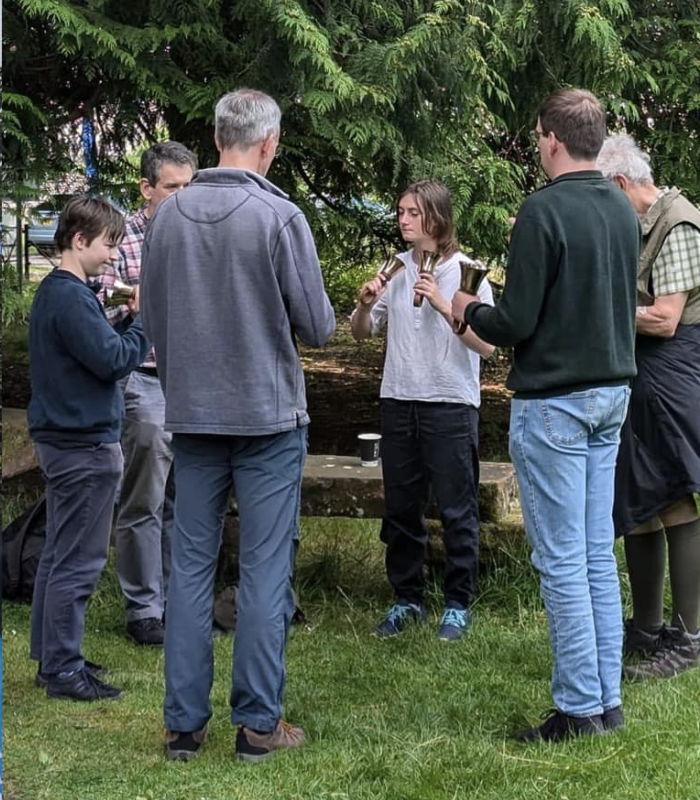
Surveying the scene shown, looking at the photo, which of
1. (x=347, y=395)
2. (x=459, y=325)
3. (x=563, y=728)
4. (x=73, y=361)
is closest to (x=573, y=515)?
(x=563, y=728)

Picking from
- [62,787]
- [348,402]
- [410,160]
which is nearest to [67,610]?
[62,787]

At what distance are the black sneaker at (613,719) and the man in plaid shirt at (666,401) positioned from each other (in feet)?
1.97

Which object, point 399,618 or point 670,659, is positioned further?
point 399,618

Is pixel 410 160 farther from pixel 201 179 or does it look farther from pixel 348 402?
pixel 348 402

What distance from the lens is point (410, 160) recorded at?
5.97 meters

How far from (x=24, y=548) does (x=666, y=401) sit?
3076 mm

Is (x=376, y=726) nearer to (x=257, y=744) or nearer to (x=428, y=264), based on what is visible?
(x=257, y=744)

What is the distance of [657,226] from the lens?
4.21m

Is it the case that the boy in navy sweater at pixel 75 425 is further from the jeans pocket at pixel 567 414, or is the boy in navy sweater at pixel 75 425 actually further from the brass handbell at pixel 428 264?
the jeans pocket at pixel 567 414

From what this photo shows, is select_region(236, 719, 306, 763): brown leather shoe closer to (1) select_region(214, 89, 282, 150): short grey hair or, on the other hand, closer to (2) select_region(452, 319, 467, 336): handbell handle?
(2) select_region(452, 319, 467, 336): handbell handle

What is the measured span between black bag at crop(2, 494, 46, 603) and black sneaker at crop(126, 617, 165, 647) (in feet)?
2.19

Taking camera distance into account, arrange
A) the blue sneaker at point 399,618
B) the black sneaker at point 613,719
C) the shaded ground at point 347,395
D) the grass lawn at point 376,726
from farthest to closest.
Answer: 1. the shaded ground at point 347,395
2. the blue sneaker at point 399,618
3. the black sneaker at point 613,719
4. the grass lawn at point 376,726

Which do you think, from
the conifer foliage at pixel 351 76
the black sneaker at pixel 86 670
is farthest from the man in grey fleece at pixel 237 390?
the conifer foliage at pixel 351 76

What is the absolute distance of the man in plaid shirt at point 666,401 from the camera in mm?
4203
